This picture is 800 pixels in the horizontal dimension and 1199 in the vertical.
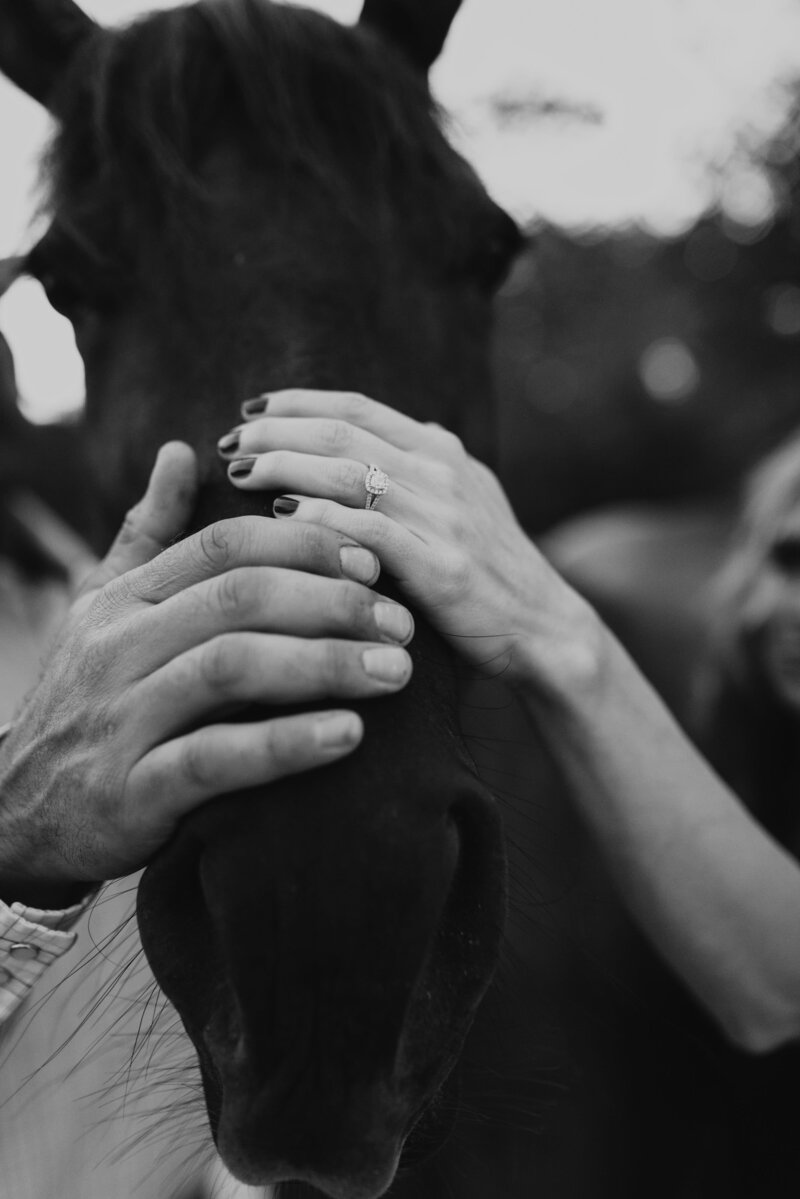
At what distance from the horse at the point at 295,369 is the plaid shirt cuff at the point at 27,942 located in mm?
249

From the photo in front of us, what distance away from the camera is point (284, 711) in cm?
92

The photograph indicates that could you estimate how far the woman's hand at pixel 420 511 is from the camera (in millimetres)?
1060

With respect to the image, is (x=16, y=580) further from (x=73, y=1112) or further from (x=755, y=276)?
(x=755, y=276)

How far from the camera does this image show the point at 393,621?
951 mm

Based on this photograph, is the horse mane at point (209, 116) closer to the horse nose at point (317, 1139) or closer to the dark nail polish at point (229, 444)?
the dark nail polish at point (229, 444)

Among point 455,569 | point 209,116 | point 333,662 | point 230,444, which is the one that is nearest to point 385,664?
point 333,662

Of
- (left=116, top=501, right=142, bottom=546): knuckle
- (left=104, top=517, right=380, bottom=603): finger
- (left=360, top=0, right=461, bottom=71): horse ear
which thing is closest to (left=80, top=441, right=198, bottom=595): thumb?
(left=116, top=501, right=142, bottom=546): knuckle

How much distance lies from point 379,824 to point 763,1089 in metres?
1.79

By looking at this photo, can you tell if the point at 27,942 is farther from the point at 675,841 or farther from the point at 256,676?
the point at 675,841

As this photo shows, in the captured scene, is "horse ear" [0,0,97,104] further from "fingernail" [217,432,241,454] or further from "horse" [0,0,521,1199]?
"fingernail" [217,432,241,454]

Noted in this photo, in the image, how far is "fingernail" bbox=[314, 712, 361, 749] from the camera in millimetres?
850

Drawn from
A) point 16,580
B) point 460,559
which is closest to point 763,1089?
point 460,559

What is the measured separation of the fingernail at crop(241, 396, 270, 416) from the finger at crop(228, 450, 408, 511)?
0.15m

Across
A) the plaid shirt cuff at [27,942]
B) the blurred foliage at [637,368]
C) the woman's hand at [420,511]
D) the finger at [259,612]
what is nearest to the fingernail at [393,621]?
the finger at [259,612]
